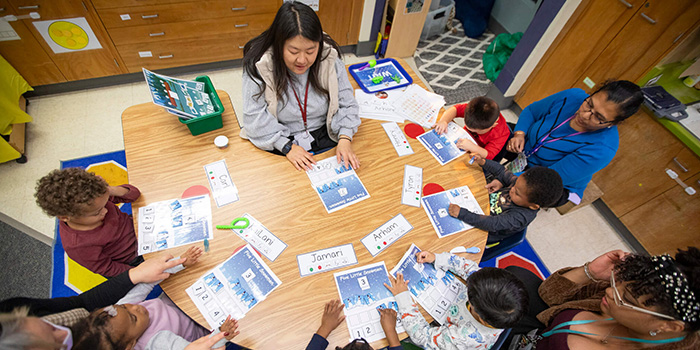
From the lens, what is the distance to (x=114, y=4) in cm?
252

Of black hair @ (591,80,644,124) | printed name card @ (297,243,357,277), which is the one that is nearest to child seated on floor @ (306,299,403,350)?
printed name card @ (297,243,357,277)

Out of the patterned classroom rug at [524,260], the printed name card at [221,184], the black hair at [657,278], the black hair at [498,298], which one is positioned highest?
the black hair at [657,278]

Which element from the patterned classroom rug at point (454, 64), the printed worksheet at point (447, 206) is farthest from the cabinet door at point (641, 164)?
the printed worksheet at point (447, 206)

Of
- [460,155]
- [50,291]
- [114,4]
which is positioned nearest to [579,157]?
[460,155]

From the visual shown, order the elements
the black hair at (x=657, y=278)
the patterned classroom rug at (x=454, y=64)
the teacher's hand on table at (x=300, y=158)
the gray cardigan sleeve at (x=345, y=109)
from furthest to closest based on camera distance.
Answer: the patterned classroom rug at (x=454, y=64)
the gray cardigan sleeve at (x=345, y=109)
the teacher's hand on table at (x=300, y=158)
the black hair at (x=657, y=278)

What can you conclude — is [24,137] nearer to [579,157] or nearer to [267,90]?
[267,90]

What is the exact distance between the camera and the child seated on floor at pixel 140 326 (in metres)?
1.00

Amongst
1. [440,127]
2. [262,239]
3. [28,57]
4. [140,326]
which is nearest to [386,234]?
[262,239]

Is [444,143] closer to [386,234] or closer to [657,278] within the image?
[386,234]

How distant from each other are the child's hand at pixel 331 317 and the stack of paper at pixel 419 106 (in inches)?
47.4

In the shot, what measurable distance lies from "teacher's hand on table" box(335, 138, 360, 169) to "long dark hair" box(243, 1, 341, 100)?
0.31 metres

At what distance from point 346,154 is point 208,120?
77 cm

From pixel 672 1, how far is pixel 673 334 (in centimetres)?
233

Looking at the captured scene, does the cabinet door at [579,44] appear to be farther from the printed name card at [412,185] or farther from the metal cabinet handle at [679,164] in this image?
the printed name card at [412,185]
